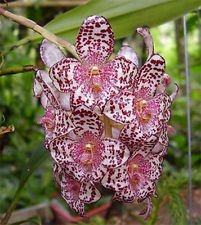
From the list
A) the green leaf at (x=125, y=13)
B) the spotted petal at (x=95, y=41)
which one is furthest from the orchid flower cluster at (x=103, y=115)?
the green leaf at (x=125, y=13)

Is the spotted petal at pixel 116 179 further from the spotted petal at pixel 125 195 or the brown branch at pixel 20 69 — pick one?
the brown branch at pixel 20 69

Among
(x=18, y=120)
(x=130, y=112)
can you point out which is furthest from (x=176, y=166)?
(x=130, y=112)

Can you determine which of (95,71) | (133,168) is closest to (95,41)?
(95,71)

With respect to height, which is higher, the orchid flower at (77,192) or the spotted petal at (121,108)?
the spotted petal at (121,108)

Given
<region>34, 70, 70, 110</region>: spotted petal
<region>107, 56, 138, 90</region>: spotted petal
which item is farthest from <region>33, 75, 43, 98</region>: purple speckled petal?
<region>107, 56, 138, 90</region>: spotted petal

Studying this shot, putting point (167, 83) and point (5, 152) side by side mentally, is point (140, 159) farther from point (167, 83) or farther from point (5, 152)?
point (5, 152)

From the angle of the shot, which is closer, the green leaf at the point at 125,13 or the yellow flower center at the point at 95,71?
the yellow flower center at the point at 95,71

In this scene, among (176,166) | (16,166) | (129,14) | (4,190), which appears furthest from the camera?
(176,166)

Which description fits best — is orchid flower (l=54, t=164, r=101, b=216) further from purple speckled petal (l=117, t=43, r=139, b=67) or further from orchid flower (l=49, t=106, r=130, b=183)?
purple speckled petal (l=117, t=43, r=139, b=67)
